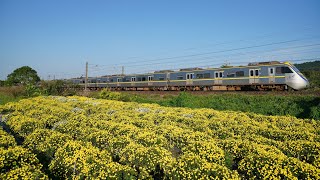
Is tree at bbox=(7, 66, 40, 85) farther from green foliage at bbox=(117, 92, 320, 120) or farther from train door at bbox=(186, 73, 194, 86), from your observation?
green foliage at bbox=(117, 92, 320, 120)

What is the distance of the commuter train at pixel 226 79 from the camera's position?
81.8 ft

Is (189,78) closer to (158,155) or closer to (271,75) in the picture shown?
(271,75)

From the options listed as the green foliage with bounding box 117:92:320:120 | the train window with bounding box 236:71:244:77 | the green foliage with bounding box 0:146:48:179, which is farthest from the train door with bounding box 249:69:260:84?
the green foliage with bounding box 0:146:48:179

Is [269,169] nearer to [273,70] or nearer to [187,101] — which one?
[187,101]

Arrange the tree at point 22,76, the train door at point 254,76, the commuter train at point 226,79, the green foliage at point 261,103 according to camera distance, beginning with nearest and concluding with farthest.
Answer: the green foliage at point 261,103 → the commuter train at point 226,79 → the train door at point 254,76 → the tree at point 22,76

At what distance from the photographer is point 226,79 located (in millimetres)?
29766

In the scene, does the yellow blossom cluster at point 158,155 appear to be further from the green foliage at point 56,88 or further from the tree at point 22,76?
the tree at point 22,76

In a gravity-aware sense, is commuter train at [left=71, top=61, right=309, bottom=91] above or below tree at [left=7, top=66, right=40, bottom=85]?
below

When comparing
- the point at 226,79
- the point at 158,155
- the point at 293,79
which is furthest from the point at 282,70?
the point at 158,155

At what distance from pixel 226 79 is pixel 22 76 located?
60.4 m

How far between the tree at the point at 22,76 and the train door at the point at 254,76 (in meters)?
57.1

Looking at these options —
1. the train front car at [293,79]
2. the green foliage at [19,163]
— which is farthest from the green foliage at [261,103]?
the green foliage at [19,163]

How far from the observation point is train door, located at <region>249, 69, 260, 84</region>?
1059 inches

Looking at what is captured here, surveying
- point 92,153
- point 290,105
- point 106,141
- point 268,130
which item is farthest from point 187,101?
point 92,153
